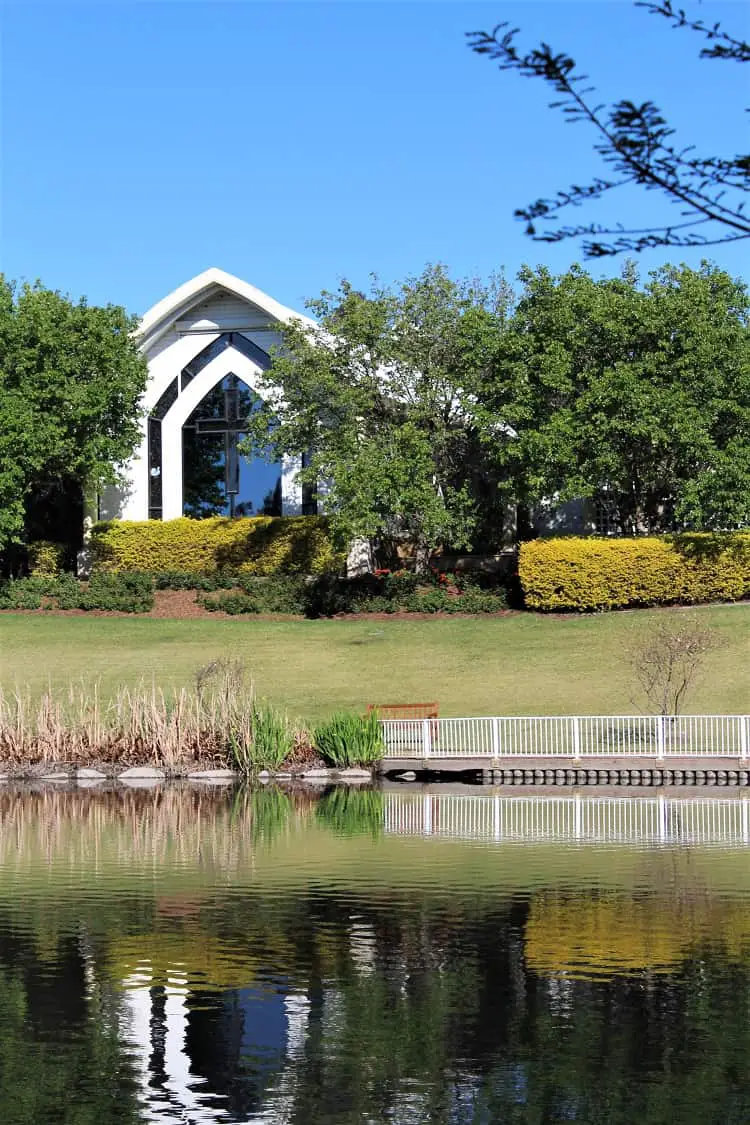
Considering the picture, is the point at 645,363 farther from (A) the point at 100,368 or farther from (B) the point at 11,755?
(B) the point at 11,755

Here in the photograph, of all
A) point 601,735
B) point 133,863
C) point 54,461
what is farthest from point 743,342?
point 133,863

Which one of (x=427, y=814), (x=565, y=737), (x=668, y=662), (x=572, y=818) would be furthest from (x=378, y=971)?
(x=668, y=662)

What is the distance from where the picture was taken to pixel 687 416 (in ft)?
135

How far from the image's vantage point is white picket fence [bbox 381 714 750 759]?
28.0 meters

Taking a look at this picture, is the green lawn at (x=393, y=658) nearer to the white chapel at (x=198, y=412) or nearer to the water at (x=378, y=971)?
the white chapel at (x=198, y=412)

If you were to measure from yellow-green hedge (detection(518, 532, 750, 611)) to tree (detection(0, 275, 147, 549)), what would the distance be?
13742 millimetres

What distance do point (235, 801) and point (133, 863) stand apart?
637 cm

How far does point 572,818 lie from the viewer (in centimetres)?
2278

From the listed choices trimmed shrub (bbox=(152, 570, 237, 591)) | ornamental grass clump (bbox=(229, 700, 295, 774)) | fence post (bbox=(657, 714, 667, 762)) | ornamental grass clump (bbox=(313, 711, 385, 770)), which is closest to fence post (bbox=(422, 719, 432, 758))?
ornamental grass clump (bbox=(313, 711, 385, 770))

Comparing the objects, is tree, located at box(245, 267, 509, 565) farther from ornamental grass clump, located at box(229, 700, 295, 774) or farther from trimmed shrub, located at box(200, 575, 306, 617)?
ornamental grass clump, located at box(229, 700, 295, 774)

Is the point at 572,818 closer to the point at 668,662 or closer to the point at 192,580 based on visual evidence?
the point at 668,662

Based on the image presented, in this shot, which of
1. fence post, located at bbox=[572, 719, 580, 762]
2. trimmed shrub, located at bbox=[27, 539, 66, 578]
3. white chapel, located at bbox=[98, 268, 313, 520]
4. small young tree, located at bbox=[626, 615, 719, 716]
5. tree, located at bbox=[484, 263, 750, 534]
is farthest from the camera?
white chapel, located at bbox=[98, 268, 313, 520]

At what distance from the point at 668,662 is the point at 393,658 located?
8359 mm

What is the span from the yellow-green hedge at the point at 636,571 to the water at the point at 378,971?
17.7m
